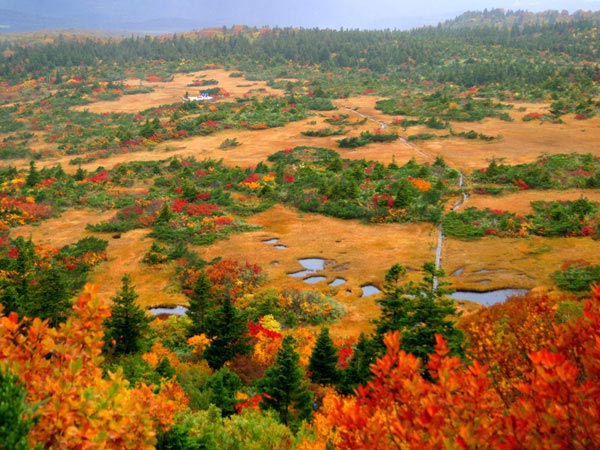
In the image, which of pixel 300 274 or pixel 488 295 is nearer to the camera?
pixel 488 295

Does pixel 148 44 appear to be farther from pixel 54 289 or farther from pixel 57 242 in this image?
pixel 54 289

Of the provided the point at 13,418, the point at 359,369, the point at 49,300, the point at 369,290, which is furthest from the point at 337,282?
the point at 13,418

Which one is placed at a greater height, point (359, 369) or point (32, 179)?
point (359, 369)

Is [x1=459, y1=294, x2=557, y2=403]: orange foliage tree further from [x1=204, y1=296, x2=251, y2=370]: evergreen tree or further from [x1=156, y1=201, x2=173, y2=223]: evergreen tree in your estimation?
[x1=156, y1=201, x2=173, y2=223]: evergreen tree

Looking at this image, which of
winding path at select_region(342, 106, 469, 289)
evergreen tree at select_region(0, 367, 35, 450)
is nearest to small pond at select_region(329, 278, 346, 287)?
winding path at select_region(342, 106, 469, 289)

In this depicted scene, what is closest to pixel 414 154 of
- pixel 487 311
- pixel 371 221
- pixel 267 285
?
pixel 371 221

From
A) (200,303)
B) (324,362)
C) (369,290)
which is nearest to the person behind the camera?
(324,362)

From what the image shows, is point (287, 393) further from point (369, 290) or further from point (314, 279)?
point (314, 279)

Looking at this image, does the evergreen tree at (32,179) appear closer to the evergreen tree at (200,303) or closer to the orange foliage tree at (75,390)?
the evergreen tree at (200,303)
